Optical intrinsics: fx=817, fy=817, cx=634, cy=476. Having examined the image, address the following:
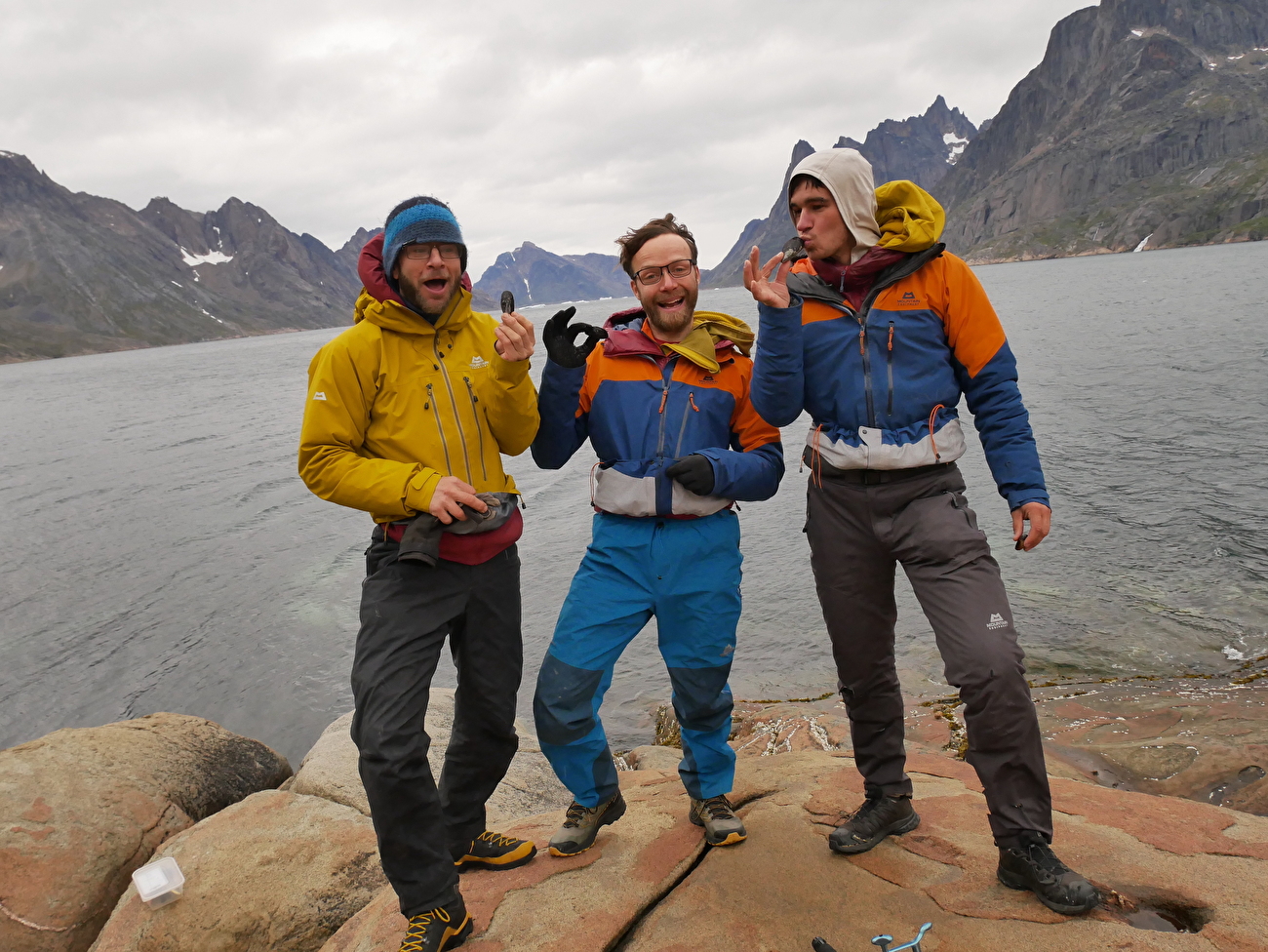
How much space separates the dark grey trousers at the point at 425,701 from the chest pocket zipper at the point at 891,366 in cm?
224

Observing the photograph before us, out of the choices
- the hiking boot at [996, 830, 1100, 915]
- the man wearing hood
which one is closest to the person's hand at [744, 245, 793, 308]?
the man wearing hood

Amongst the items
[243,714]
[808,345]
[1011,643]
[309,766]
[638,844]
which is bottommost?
[243,714]

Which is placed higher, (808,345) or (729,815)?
(808,345)

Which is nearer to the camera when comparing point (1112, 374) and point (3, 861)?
point (3, 861)

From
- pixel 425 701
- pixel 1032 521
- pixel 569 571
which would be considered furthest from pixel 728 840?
pixel 569 571

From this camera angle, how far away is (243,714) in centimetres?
1197

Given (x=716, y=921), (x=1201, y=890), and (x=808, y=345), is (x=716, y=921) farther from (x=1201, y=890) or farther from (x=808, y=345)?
(x=808, y=345)

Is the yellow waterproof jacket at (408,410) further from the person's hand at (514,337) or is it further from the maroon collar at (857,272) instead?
the maroon collar at (857,272)

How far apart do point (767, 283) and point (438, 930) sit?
364 cm

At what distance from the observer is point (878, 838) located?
458 centimetres

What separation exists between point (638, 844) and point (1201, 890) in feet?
9.27

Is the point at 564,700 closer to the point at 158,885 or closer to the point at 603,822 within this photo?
the point at 603,822

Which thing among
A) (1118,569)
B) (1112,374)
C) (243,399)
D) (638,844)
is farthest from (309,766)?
(243,399)

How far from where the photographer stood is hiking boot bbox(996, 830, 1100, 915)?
3738 millimetres
